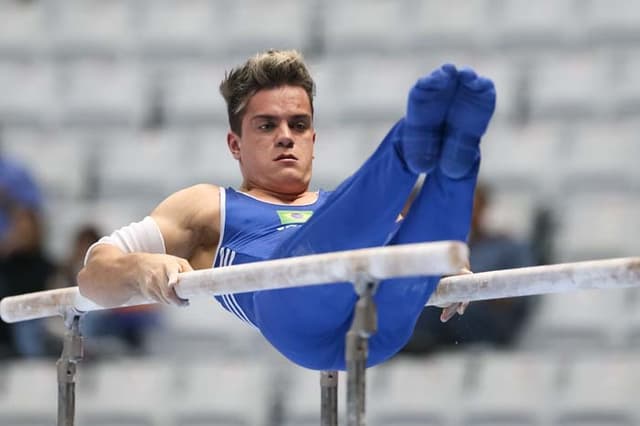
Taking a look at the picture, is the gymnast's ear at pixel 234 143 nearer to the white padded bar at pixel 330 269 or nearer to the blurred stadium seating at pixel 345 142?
the white padded bar at pixel 330 269

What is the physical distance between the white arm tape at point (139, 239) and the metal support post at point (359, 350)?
910 mm

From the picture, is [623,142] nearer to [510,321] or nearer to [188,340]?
[510,321]

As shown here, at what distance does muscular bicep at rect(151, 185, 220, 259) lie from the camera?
340 centimetres

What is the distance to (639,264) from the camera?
2531mm

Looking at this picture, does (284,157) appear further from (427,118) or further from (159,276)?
(427,118)

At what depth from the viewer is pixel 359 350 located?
258 cm

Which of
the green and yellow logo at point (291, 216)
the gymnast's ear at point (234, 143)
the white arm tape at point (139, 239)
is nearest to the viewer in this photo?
the white arm tape at point (139, 239)

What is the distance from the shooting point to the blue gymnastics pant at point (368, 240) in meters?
2.81

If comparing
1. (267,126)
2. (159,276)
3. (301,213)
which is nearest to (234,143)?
(267,126)

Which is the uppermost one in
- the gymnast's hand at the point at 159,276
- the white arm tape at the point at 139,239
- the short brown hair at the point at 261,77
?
the short brown hair at the point at 261,77

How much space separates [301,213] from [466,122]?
1024 millimetres

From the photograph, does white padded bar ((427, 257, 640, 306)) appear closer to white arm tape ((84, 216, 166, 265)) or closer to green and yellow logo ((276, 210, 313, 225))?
green and yellow logo ((276, 210, 313, 225))

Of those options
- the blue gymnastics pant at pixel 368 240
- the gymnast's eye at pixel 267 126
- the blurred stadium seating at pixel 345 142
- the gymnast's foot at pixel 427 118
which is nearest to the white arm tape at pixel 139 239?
the blue gymnastics pant at pixel 368 240

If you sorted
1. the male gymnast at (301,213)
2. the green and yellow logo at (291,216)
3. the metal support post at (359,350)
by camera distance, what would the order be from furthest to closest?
the green and yellow logo at (291,216), the male gymnast at (301,213), the metal support post at (359,350)
